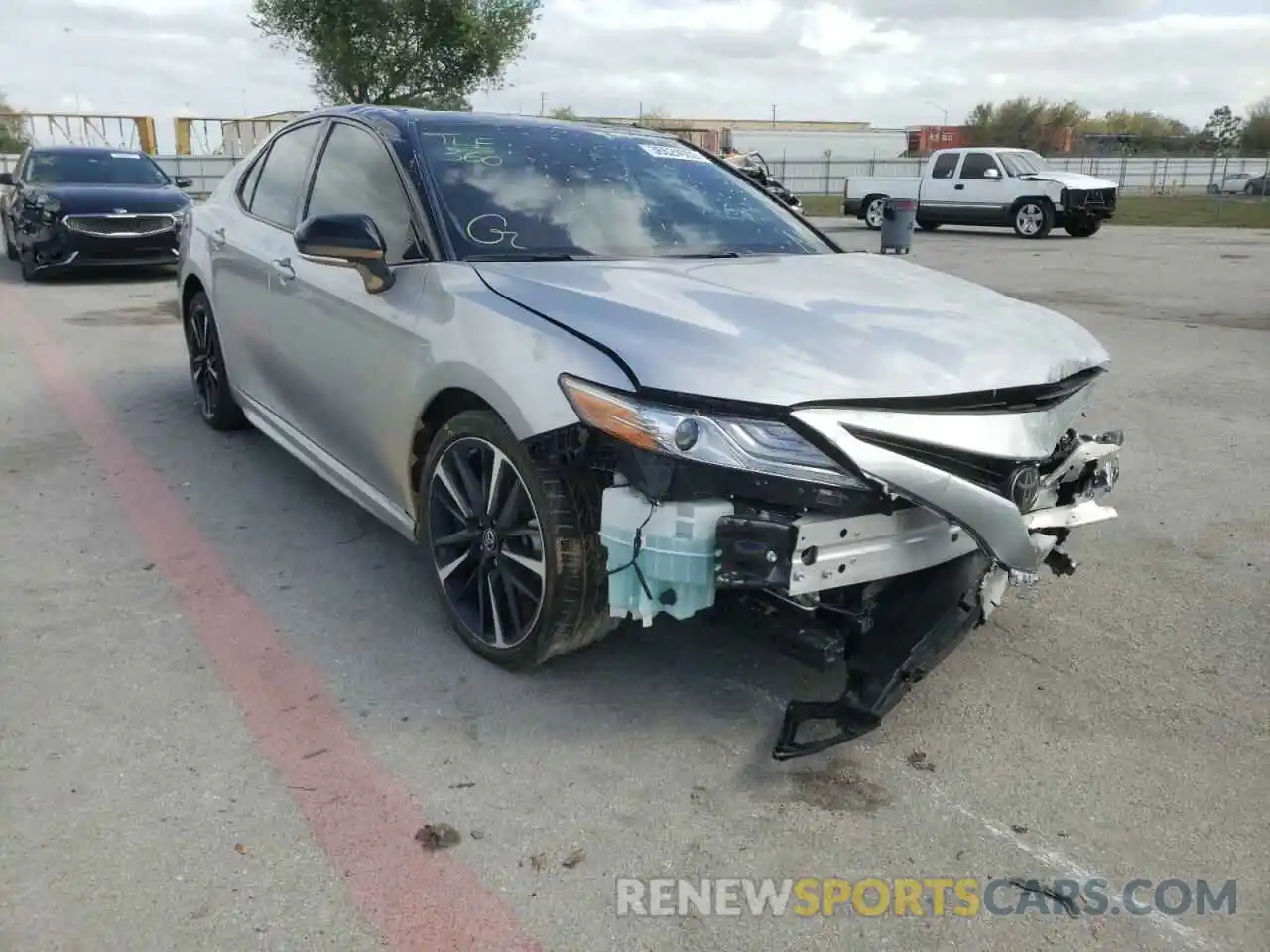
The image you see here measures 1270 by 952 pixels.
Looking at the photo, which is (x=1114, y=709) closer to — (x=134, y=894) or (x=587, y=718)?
(x=587, y=718)

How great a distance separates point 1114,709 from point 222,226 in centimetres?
440

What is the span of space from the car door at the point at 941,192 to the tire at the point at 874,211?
1140mm

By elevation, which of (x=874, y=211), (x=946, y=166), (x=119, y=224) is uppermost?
(x=946, y=166)

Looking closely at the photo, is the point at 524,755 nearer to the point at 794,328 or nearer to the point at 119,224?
the point at 794,328

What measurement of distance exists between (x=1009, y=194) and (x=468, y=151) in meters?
20.6

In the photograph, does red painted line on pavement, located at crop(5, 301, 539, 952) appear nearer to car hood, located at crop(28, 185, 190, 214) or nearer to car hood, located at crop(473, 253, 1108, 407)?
car hood, located at crop(473, 253, 1108, 407)

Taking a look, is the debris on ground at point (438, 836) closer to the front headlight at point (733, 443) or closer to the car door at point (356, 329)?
the front headlight at point (733, 443)

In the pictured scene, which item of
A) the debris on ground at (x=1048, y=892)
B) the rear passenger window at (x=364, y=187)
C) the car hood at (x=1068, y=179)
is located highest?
the car hood at (x=1068, y=179)

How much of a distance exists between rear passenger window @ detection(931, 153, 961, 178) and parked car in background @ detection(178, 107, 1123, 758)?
66.6 ft

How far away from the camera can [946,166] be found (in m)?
22.9

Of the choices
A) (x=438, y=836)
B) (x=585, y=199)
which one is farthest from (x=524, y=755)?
(x=585, y=199)

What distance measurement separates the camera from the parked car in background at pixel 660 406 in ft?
8.40

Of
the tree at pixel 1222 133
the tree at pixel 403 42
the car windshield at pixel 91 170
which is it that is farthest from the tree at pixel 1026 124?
the car windshield at pixel 91 170

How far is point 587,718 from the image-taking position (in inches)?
120
